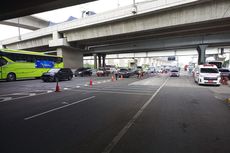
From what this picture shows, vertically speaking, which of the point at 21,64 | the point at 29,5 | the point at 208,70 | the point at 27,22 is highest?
the point at 27,22

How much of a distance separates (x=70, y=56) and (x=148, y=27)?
1972 cm

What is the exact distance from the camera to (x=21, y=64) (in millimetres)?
20125

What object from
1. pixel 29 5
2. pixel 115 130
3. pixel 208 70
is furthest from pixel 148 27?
pixel 115 130

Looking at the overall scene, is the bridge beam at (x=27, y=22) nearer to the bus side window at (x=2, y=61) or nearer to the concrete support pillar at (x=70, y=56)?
the concrete support pillar at (x=70, y=56)

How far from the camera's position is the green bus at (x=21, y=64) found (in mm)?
18086

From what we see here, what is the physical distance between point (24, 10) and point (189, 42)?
32.0 meters

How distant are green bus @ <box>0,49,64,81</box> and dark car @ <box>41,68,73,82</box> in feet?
14.8

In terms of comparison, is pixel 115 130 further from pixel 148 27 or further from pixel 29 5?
pixel 148 27

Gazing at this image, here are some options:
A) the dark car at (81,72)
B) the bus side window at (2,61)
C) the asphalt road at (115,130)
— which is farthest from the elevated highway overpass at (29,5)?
the dark car at (81,72)

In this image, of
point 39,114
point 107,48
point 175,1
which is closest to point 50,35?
point 107,48

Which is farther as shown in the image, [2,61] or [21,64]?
[21,64]

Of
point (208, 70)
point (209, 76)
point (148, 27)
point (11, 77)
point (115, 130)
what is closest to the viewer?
point (115, 130)

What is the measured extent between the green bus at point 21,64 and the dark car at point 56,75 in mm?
4514

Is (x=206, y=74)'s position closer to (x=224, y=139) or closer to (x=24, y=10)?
(x=224, y=139)
